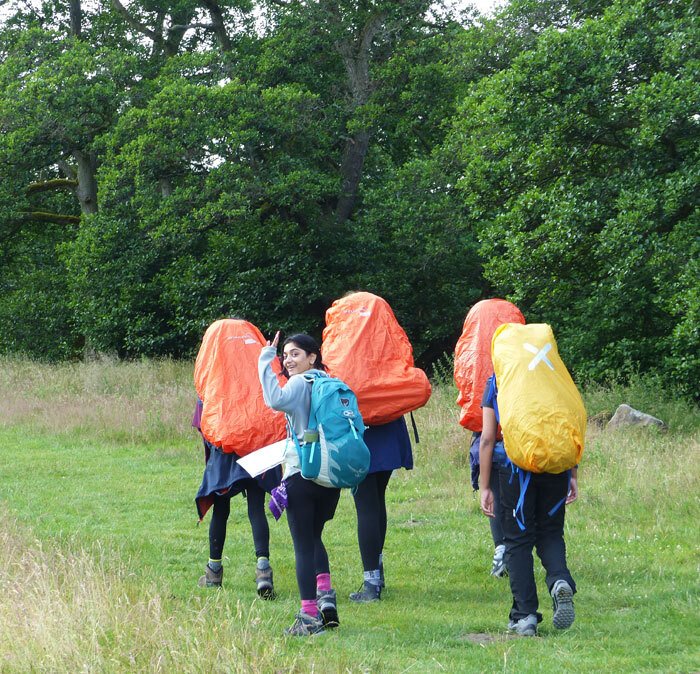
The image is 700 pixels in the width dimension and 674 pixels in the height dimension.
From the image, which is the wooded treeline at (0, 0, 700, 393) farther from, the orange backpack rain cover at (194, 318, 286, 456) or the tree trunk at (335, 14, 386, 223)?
the orange backpack rain cover at (194, 318, 286, 456)

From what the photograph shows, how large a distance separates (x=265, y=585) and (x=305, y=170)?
1742 centimetres

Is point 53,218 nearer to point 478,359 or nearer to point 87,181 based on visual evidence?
point 87,181

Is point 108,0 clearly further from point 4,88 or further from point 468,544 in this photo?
point 468,544

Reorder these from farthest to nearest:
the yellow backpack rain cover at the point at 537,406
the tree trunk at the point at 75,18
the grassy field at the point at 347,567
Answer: the tree trunk at the point at 75,18 < the yellow backpack rain cover at the point at 537,406 < the grassy field at the point at 347,567

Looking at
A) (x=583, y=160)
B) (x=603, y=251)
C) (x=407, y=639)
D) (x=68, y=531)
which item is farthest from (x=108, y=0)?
(x=407, y=639)

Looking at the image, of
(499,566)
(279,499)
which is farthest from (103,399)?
(279,499)

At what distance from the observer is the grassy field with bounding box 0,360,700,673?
5344mm

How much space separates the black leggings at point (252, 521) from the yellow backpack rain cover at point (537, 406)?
7.44 feet

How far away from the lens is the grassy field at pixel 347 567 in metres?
5.34

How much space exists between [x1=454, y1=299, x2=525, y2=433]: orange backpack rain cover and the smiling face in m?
1.43

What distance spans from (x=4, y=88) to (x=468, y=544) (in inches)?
870

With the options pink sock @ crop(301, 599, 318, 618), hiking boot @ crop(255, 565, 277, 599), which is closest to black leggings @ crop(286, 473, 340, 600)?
pink sock @ crop(301, 599, 318, 618)

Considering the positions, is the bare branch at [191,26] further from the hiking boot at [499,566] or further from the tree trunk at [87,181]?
the hiking boot at [499,566]

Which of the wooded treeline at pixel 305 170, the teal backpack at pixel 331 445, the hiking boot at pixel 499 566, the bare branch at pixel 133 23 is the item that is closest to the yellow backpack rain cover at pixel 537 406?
the teal backpack at pixel 331 445
